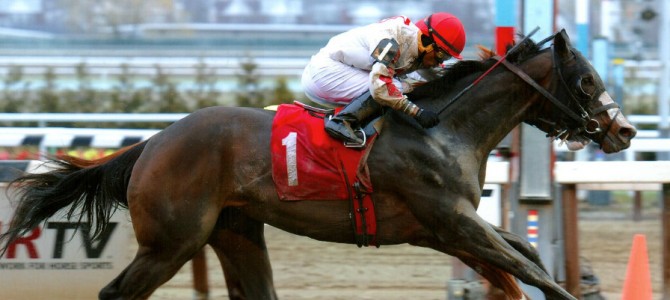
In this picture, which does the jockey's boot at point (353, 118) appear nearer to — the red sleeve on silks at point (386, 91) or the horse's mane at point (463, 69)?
the red sleeve on silks at point (386, 91)

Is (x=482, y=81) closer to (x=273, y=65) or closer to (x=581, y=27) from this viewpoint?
(x=581, y=27)

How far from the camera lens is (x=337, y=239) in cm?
456

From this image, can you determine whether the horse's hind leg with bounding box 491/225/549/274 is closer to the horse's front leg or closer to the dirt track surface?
the horse's front leg

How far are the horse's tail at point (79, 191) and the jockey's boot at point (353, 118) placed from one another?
1018 mm

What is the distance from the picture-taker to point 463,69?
4.68 m

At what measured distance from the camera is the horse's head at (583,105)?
4.47 meters

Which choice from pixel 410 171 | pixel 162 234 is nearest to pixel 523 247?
pixel 410 171

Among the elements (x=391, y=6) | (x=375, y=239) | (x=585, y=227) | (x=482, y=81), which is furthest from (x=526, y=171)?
(x=391, y=6)

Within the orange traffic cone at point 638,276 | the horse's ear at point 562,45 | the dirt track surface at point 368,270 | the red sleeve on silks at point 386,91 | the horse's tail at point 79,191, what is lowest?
the dirt track surface at point 368,270

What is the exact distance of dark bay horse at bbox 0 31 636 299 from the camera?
4.38 m

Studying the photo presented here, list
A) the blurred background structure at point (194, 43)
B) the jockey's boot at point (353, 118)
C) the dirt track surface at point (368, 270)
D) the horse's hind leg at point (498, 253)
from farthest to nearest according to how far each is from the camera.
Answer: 1. the blurred background structure at point (194, 43)
2. the dirt track surface at point (368, 270)
3. the jockey's boot at point (353, 118)
4. the horse's hind leg at point (498, 253)

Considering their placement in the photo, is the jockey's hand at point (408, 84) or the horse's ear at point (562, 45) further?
the jockey's hand at point (408, 84)

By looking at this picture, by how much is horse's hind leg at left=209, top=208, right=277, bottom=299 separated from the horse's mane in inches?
41.6

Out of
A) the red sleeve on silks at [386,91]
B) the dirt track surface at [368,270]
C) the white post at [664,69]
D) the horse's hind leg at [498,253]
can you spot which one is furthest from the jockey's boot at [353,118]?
the white post at [664,69]
